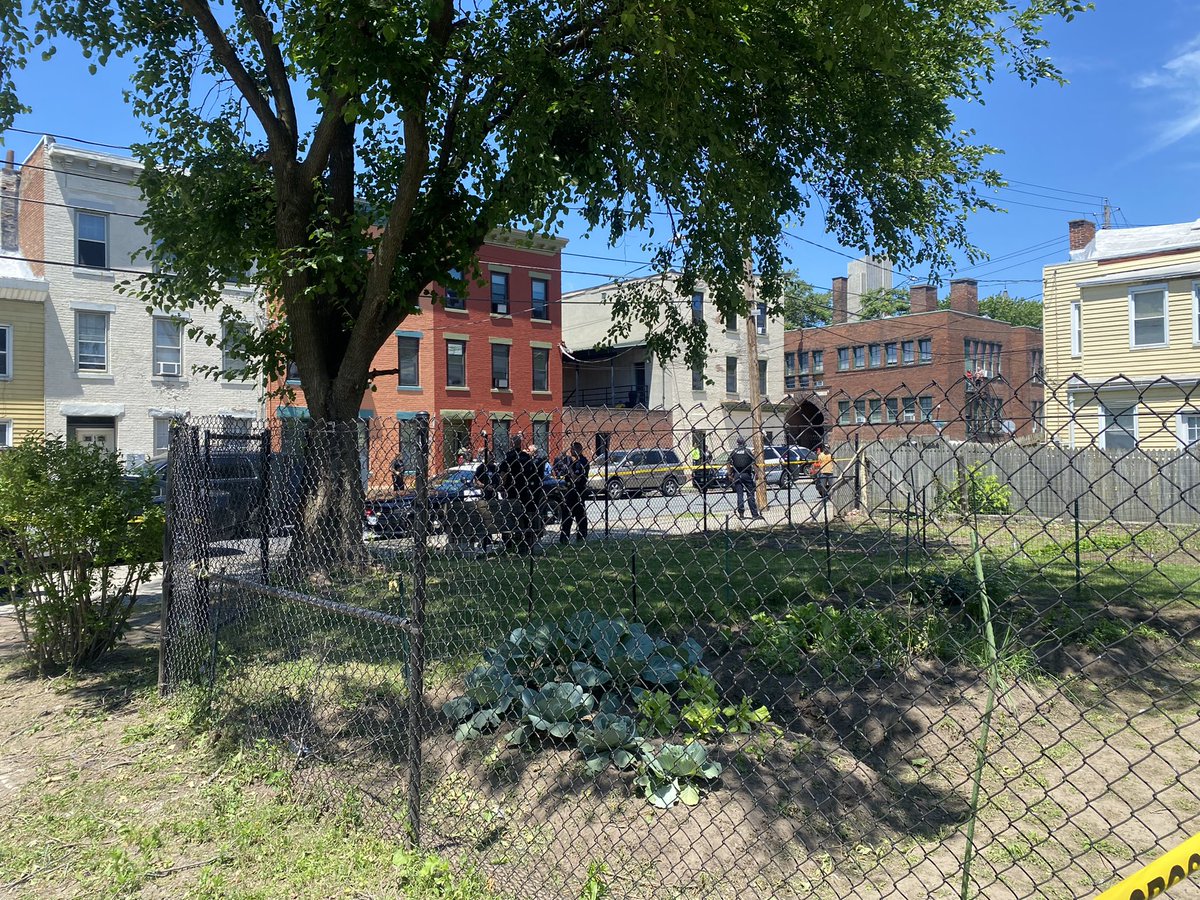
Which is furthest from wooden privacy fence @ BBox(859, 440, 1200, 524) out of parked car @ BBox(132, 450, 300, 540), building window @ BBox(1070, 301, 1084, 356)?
building window @ BBox(1070, 301, 1084, 356)

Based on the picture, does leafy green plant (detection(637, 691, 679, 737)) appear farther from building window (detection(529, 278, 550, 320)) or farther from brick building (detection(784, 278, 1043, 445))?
brick building (detection(784, 278, 1043, 445))

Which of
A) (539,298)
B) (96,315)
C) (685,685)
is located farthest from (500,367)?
(685,685)

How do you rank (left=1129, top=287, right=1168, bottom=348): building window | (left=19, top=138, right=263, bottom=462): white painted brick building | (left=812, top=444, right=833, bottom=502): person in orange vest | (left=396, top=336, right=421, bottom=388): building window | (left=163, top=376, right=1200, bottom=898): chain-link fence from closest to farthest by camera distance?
(left=812, top=444, right=833, bottom=502): person in orange vest
(left=163, top=376, right=1200, bottom=898): chain-link fence
(left=1129, top=287, right=1168, bottom=348): building window
(left=19, top=138, right=263, bottom=462): white painted brick building
(left=396, top=336, right=421, bottom=388): building window

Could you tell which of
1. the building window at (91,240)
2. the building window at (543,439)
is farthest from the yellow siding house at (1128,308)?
the building window at (91,240)

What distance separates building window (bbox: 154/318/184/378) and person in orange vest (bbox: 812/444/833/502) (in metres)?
26.8

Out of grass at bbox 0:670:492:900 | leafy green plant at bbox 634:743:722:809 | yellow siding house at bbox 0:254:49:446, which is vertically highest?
yellow siding house at bbox 0:254:49:446

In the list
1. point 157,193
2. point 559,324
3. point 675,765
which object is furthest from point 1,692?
point 559,324

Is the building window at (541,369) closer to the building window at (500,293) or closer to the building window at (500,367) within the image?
the building window at (500,367)

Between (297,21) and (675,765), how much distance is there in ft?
27.9

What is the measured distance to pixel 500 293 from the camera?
3441cm

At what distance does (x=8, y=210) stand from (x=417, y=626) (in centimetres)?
2921

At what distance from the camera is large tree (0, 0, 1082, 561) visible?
28.5 ft

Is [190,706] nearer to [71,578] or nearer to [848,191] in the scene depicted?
[71,578]

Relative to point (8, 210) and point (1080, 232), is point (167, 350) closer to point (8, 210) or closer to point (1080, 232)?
point (8, 210)
